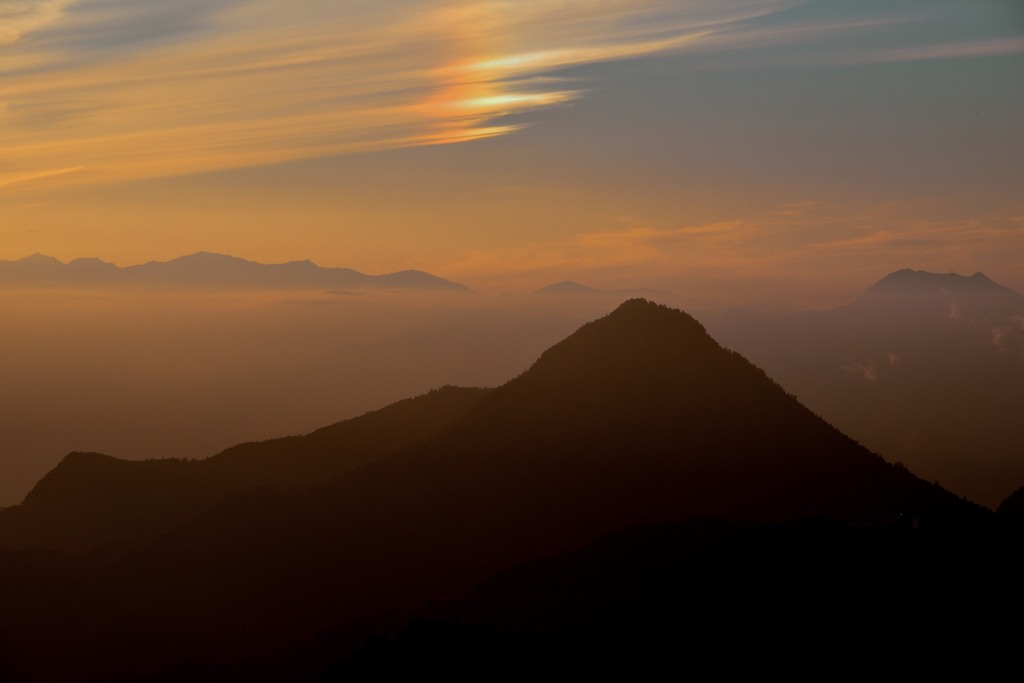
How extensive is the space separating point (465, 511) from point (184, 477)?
46.9 metres

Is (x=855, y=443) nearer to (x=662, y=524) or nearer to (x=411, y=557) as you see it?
(x=662, y=524)

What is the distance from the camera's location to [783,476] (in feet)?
315

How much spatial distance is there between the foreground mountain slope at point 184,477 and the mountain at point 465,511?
35.7ft

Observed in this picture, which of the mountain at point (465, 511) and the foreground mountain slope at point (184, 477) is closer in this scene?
the mountain at point (465, 511)

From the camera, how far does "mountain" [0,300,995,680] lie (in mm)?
82375

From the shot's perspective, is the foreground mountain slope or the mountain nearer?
the mountain

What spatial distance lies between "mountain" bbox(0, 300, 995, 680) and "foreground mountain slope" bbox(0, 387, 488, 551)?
1089 centimetres

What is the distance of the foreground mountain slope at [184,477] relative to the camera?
390 feet

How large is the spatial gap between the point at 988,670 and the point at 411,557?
164ft

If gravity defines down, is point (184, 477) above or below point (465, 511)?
above

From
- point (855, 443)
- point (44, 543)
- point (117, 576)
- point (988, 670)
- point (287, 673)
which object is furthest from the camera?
point (44, 543)

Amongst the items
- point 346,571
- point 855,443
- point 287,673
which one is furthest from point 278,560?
point 855,443

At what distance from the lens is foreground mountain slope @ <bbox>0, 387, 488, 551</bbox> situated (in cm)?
11875

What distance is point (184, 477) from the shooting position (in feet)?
412
